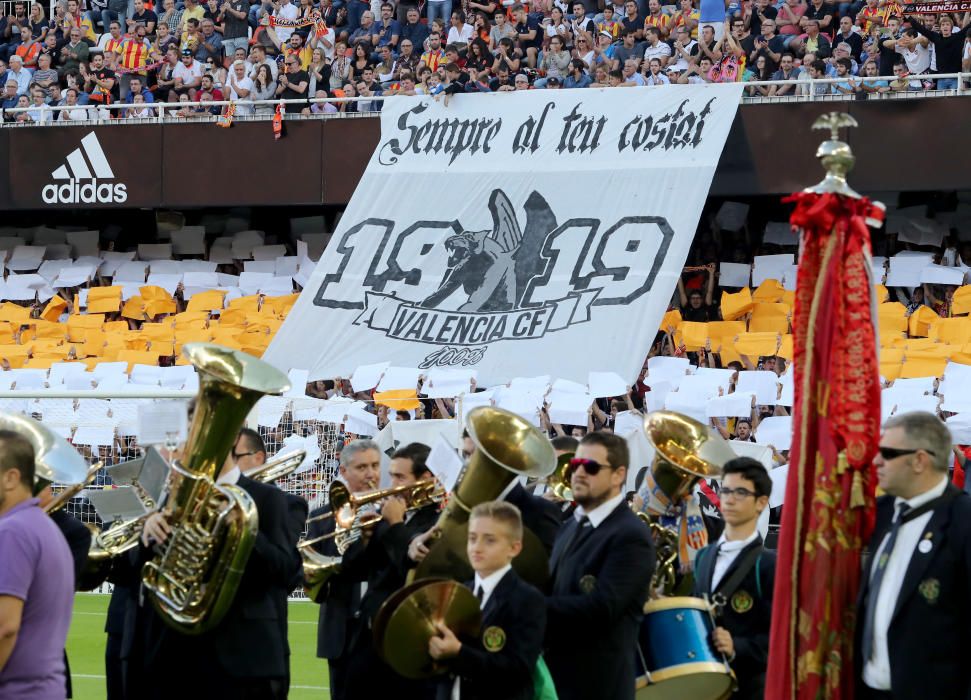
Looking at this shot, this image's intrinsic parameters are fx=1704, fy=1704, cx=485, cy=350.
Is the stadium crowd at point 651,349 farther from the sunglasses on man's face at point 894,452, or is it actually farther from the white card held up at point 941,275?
the sunglasses on man's face at point 894,452

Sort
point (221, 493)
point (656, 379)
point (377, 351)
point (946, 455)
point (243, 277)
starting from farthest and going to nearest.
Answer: point (243, 277) < point (377, 351) < point (656, 379) < point (221, 493) < point (946, 455)

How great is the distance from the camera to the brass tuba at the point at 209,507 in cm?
678

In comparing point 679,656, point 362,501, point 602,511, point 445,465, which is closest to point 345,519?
point 362,501

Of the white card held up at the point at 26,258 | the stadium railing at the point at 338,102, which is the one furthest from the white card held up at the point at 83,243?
the stadium railing at the point at 338,102

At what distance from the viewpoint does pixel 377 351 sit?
1839 cm

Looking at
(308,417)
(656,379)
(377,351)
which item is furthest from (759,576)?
(377,351)

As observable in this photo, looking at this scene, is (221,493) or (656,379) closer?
(221,493)

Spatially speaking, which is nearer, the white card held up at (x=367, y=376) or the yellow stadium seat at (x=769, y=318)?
the white card held up at (x=367, y=376)

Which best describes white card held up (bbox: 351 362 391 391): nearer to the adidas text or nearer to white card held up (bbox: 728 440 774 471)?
white card held up (bbox: 728 440 774 471)

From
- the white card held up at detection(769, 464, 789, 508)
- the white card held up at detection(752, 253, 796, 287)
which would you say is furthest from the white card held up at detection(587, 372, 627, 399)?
the white card held up at detection(752, 253, 796, 287)

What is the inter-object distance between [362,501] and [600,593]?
1.52 meters

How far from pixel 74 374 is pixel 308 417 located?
3.84m

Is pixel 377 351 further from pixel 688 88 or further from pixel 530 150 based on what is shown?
pixel 688 88

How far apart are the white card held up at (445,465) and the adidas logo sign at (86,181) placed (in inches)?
623
